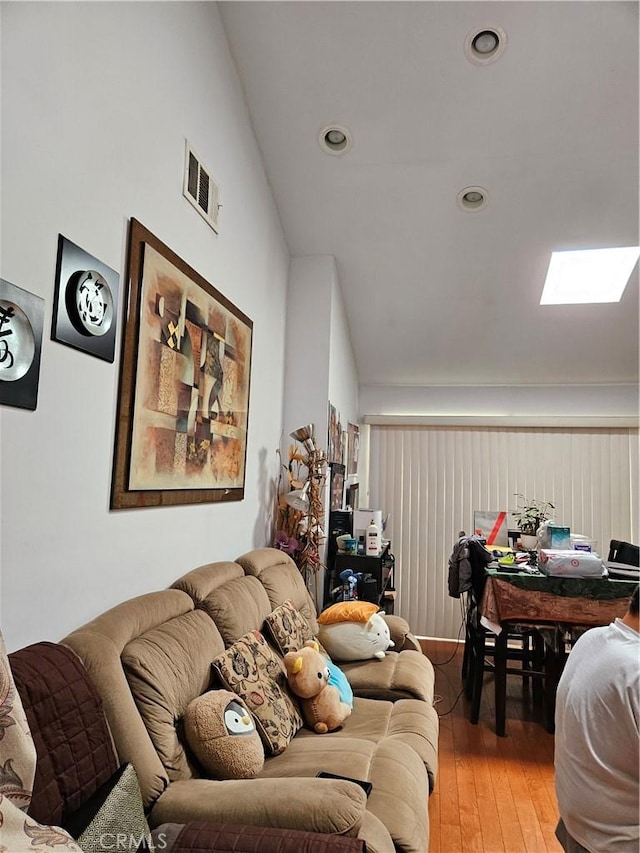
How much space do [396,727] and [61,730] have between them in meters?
1.48

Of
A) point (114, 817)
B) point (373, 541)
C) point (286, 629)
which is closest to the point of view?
point (114, 817)

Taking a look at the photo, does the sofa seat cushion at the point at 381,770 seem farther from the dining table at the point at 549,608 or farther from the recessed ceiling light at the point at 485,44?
the recessed ceiling light at the point at 485,44

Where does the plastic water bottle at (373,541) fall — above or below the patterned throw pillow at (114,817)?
above

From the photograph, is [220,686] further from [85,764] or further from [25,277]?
[25,277]

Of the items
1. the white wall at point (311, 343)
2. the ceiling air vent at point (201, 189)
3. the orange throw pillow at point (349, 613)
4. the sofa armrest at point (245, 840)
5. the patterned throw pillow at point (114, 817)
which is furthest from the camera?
the white wall at point (311, 343)

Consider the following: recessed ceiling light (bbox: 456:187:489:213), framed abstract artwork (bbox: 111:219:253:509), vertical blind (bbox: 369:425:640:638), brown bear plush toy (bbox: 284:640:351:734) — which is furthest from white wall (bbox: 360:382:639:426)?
brown bear plush toy (bbox: 284:640:351:734)

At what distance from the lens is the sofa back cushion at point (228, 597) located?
2.20 meters

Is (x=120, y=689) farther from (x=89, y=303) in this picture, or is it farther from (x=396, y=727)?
(x=396, y=727)

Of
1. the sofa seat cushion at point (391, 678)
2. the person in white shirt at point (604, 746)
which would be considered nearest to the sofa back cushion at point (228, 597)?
the sofa seat cushion at point (391, 678)

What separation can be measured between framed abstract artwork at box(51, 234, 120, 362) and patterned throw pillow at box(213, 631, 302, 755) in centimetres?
117

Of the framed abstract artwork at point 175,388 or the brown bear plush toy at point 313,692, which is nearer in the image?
the framed abstract artwork at point 175,388

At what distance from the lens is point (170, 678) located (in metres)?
1.73

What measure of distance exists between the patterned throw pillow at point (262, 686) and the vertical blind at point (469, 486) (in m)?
3.21

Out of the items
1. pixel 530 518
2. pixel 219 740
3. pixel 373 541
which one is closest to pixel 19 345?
pixel 219 740
